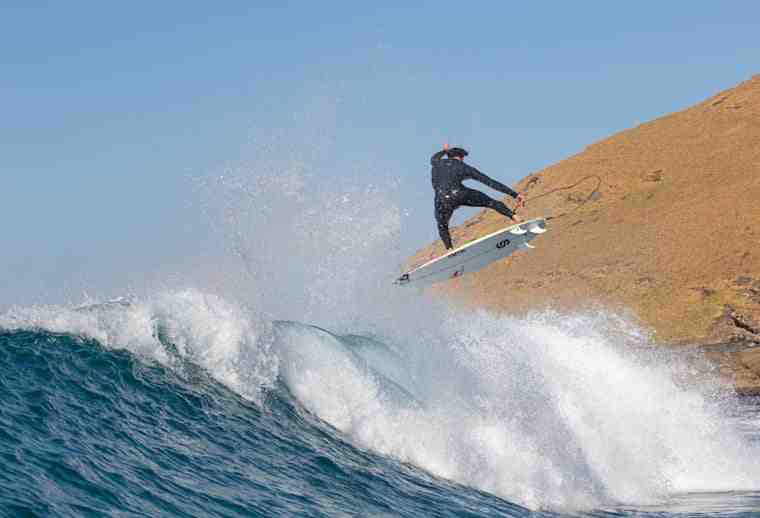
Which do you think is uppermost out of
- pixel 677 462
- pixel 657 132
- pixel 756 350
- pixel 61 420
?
pixel 657 132

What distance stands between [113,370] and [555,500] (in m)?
5.82

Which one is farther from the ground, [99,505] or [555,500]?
[555,500]

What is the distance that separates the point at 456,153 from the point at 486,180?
0.75 m

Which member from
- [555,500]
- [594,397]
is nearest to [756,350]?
[594,397]

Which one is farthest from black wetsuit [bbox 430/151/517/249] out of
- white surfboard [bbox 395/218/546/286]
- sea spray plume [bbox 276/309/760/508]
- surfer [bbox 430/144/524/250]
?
sea spray plume [bbox 276/309/760/508]

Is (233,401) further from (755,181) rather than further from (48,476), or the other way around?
(755,181)

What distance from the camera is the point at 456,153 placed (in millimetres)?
15188

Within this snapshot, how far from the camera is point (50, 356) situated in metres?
11.9

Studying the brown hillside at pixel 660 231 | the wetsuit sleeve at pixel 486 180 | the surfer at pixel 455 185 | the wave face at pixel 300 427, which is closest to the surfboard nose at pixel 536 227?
the surfer at pixel 455 185

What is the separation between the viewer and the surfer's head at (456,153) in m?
15.1

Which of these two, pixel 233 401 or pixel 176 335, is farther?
pixel 176 335

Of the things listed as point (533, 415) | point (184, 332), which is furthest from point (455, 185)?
point (184, 332)

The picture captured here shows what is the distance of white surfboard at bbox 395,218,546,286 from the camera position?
16531 millimetres

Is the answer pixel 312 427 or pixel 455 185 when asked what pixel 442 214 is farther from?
pixel 312 427
